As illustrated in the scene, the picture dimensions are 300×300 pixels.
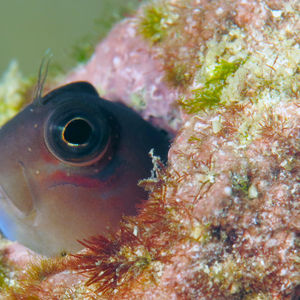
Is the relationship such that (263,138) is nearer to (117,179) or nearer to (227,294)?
(227,294)

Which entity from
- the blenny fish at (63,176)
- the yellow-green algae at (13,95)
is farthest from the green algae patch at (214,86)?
the yellow-green algae at (13,95)

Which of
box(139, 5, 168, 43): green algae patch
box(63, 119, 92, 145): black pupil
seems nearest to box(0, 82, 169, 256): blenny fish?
box(63, 119, 92, 145): black pupil

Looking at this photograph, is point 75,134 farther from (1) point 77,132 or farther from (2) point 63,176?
(2) point 63,176

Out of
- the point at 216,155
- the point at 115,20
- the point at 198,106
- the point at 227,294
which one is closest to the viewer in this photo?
the point at 227,294

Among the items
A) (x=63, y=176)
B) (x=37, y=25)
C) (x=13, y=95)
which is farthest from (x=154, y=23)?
(x=37, y=25)

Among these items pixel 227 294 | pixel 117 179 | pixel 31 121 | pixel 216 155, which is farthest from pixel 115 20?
pixel 227 294

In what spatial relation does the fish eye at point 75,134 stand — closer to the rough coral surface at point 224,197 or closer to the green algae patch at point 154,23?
the rough coral surface at point 224,197

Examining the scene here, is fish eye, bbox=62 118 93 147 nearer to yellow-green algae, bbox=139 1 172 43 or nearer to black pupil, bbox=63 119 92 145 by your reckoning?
black pupil, bbox=63 119 92 145
